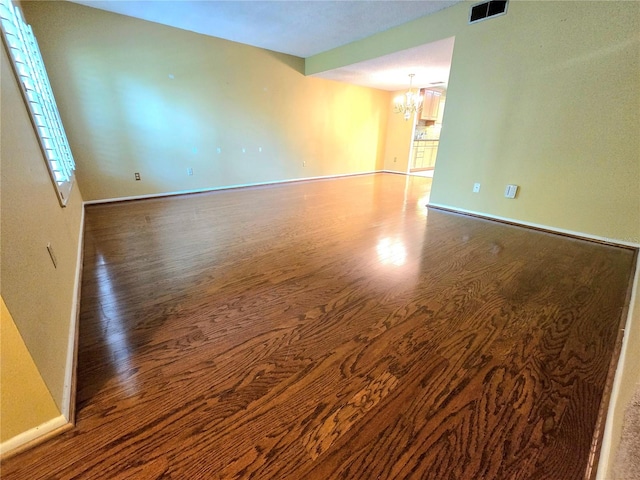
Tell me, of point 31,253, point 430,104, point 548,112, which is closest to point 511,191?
point 548,112

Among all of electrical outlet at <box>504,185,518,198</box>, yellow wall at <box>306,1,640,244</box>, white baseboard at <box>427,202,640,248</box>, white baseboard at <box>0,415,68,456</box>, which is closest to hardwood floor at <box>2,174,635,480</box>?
white baseboard at <box>0,415,68,456</box>

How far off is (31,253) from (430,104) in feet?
27.0

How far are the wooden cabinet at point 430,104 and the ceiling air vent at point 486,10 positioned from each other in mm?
4052

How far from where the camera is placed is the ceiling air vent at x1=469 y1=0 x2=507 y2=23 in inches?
114

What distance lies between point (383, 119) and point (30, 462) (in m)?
8.10

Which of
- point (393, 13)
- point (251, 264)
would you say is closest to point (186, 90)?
point (393, 13)

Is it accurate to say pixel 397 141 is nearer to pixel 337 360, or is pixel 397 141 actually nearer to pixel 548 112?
pixel 548 112

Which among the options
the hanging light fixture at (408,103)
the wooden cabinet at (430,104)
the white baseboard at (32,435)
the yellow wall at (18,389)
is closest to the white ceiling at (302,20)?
the hanging light fixture at (408,103)

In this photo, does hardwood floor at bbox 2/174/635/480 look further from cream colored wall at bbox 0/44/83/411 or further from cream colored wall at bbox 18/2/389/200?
cream colored wall at bbox 18/2/389/200

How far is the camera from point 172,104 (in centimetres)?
414

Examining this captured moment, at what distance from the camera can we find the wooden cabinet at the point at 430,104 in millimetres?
6984

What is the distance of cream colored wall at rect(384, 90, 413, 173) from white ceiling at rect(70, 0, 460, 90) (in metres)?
2.41

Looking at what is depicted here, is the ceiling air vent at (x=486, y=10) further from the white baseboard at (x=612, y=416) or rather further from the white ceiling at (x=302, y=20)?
the white baseboard at (x=612, y=416)

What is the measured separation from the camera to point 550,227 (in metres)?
3.10
